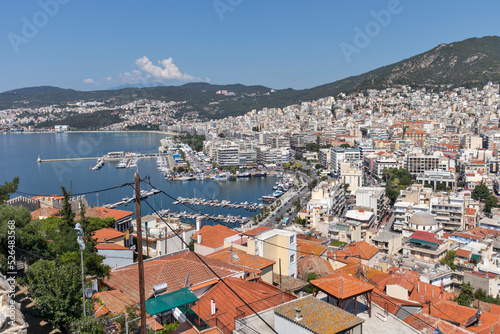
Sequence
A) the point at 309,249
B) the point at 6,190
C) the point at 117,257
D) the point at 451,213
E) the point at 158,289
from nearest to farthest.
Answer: the point at 158,289 < the point at 117,257 < the point at 6,190 < the point at 309,249 < the point at 451,213

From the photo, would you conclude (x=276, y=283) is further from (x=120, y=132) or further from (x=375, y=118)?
(x=120, y=132)

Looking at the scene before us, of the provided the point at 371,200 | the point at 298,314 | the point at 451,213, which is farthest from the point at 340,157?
the point at 298,314

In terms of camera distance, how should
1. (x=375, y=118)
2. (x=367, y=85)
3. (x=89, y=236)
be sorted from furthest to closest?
(x=367, y=85)
(x=375, y=118)
(x=89, y=236)

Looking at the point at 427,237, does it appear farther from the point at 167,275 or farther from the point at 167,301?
the point at 167,301

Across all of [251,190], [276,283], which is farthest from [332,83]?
[276,283]

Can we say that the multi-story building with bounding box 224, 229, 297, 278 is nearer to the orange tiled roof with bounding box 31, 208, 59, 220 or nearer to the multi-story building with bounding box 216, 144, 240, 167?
the orange tiled roof with bounding box 31, 208, 59, 220

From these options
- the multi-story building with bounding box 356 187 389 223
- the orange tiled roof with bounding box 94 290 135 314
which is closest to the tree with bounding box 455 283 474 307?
the orange tiled roof with bounding box 94 290 135 314
